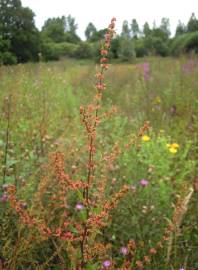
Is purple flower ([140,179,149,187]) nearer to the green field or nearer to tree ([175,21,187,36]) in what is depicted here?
the green field

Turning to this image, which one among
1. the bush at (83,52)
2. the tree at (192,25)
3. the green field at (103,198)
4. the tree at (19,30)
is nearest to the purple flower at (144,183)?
the green field at (103,198)

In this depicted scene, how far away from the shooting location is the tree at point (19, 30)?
2969cm

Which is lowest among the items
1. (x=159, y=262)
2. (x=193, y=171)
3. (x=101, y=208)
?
(x=159, y=262)

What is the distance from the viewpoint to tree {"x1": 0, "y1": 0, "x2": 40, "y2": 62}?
29688 mm

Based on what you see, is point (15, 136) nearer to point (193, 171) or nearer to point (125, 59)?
point (193, 171)

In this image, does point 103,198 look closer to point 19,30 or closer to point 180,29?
point 19,30

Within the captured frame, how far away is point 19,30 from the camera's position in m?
31.4

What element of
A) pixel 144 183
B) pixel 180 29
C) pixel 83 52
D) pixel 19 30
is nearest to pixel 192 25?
pixel 180 29

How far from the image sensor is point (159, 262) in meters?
2.30

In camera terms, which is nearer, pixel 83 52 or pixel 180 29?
pixel 83 52

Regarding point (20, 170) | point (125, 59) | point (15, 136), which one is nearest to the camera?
point (20, 170)

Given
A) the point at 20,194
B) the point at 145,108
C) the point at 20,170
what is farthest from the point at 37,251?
the point at 145,108

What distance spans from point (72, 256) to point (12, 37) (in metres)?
30.5

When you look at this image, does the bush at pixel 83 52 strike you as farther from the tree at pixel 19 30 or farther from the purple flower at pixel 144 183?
the purple flower at pixel 144 183
